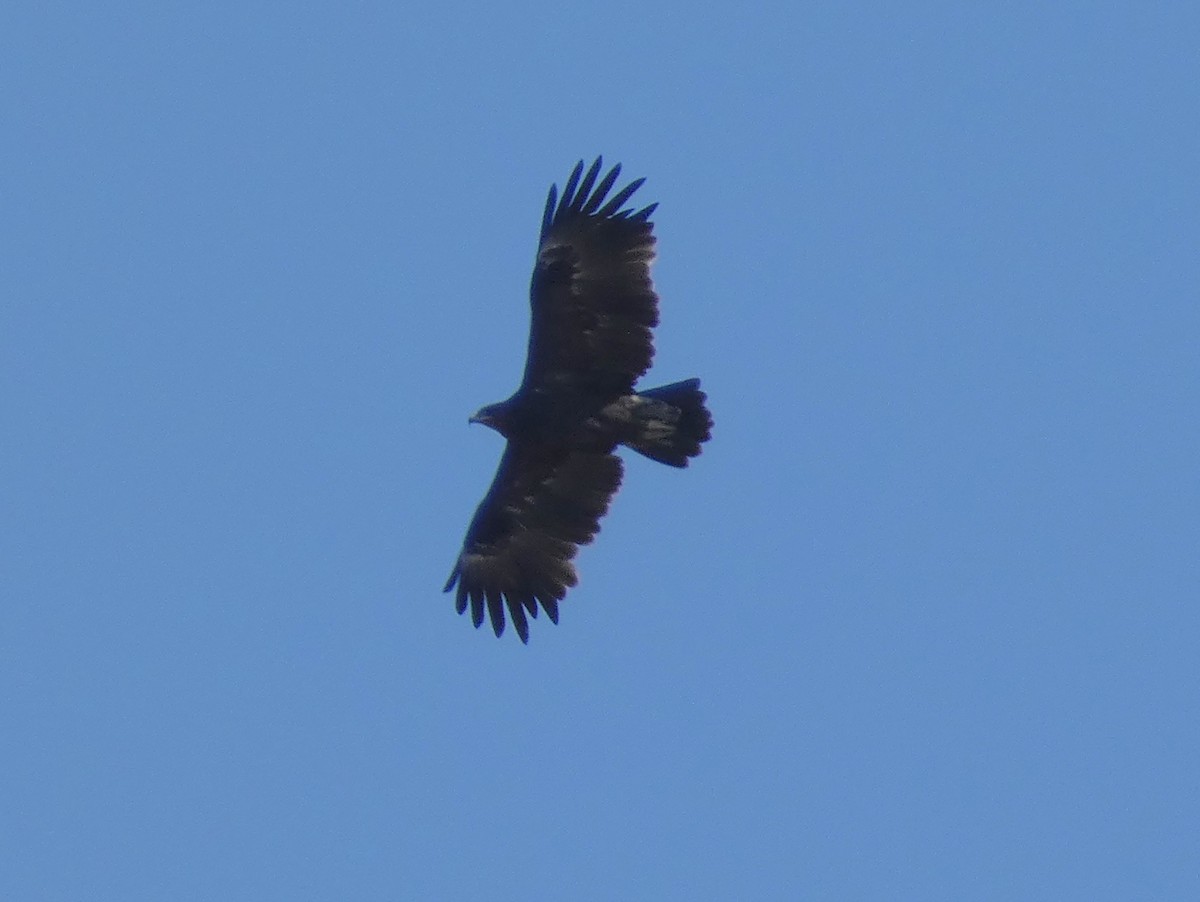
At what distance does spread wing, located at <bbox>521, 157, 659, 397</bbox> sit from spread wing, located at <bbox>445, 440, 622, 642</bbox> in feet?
3.43

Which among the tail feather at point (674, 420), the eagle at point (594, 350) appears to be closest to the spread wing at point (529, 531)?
the eagle at point (594, 350)

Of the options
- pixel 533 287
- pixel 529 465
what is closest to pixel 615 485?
pixel 529 465

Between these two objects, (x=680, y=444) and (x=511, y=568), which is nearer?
(x=680, y=444)

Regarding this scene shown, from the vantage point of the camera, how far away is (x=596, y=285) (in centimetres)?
1616

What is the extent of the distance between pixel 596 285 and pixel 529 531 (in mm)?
2255

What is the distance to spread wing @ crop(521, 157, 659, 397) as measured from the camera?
16141mm

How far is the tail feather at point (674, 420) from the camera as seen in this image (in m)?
16.3

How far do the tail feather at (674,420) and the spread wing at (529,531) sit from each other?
2.43 ft

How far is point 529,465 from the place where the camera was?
56.4 ft

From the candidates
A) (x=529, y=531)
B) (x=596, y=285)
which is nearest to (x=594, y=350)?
(x=596, y=285)

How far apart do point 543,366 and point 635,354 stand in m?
0.70

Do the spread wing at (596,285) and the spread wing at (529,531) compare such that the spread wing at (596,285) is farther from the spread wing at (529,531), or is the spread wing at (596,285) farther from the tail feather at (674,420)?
the spread wing at (529,531)

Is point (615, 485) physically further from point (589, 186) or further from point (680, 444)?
point (589, 186)

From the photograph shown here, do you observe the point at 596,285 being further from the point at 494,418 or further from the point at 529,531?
the point at 529,531
